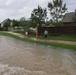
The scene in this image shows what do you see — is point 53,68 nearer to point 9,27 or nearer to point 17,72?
point 17,72

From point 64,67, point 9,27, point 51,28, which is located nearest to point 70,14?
point 51,28

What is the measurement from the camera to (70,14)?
50.2m

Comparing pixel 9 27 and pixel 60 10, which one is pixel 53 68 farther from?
pixel 9 27

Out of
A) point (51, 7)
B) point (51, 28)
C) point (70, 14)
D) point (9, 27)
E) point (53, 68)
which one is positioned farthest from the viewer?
point (9, 27)

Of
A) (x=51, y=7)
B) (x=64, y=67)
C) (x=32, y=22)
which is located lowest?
(x=64, y=67)

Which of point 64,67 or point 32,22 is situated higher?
point 32,22

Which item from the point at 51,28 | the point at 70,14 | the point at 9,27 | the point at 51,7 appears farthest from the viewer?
the point at 9,27

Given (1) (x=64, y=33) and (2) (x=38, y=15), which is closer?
(1) (x=64, y=33)

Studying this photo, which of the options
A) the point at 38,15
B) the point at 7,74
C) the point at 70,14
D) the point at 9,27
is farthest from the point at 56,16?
the point at 9,27

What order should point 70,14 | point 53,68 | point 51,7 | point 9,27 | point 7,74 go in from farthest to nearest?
point 9,27
point 70,14
point 51,7
point 53,68
point 7,74

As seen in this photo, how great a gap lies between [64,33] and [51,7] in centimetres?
593

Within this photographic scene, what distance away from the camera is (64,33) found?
137ft

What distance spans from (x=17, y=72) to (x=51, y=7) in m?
31.7

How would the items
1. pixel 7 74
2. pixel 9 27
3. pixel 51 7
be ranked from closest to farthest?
pixel 7 74 < pixel 51 7 < pixel 9 27
